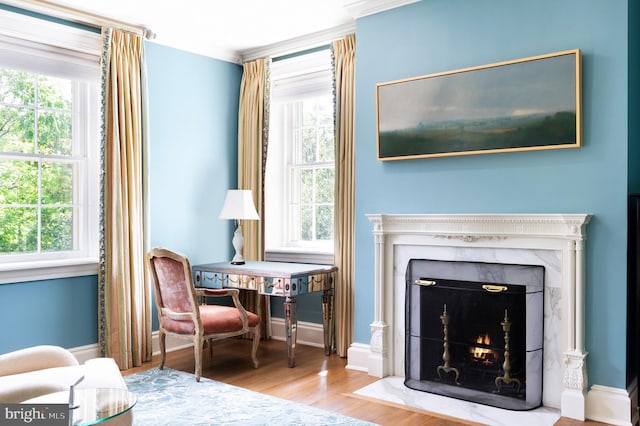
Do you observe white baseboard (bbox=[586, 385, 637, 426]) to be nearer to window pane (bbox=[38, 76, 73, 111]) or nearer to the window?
the window

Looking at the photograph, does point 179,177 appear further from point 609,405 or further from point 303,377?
point 609,405

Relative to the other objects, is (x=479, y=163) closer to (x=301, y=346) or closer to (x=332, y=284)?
(x=332, y=284)

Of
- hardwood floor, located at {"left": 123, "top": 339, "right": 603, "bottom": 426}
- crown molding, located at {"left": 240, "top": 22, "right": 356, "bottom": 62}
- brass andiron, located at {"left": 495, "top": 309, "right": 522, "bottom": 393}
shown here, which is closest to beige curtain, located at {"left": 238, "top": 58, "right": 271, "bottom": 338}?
crown molding, located at {"left": 240, "top": 22, "right": 356, "bottom": 62}

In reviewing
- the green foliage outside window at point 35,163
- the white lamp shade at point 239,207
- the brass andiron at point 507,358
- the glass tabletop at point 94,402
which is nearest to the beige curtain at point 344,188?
the white lamp shade at point 239,207

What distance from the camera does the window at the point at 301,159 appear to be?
506cm

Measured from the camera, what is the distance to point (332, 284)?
4648 millimetres

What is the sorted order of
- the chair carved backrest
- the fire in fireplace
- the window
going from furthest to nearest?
the window → the chair carved backrest → the fire in fireplace

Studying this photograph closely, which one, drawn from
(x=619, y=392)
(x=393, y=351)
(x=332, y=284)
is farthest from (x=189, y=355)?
(x=619, y=392)

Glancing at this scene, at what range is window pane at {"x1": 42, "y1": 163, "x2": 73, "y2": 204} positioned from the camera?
4.21 metres

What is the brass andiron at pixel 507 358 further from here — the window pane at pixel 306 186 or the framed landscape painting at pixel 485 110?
the window pane at pixel 306 186

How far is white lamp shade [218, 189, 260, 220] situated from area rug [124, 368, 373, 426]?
1.41 m


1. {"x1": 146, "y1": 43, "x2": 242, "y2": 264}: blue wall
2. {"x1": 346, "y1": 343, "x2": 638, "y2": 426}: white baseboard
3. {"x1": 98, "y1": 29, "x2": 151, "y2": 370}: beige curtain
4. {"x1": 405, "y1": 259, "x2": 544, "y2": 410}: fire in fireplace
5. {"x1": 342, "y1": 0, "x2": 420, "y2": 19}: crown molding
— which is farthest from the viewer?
{"x1": 146, "y1": 43, "x2": 242, "y2": 264}: blue wall

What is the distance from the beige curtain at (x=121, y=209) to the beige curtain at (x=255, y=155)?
3.62 ft
